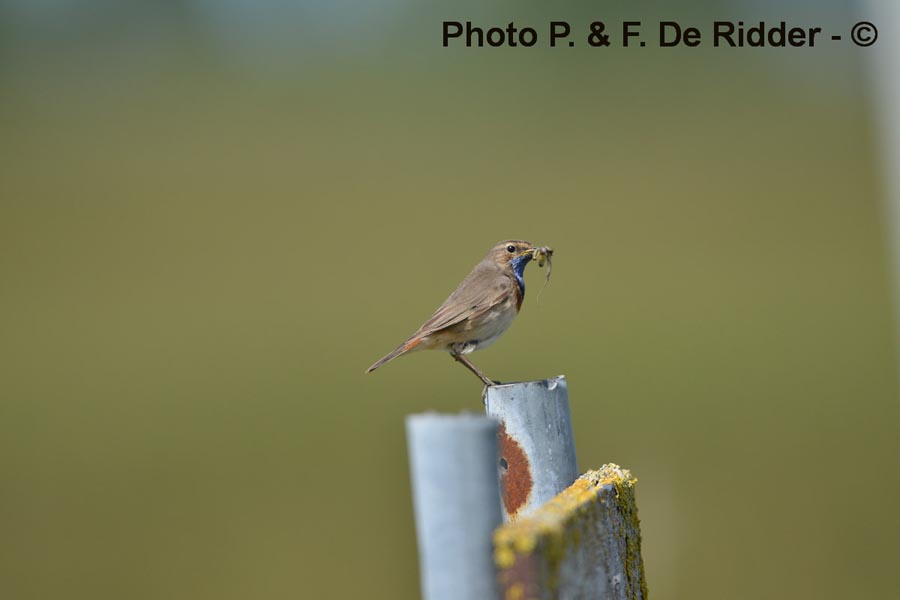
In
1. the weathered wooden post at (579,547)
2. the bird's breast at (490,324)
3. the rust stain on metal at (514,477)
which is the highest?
the bird's breast at (490,324)

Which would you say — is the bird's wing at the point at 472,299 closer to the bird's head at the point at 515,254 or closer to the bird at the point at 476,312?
the bird at the point at 476,312

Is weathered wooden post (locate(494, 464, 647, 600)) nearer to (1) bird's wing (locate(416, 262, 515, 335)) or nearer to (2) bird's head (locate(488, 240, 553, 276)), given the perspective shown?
(1) bird's wing (locate(416, 262, 515, 335))

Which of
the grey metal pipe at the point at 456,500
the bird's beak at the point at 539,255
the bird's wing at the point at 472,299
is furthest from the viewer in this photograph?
the bird's beak at the point at 539,255

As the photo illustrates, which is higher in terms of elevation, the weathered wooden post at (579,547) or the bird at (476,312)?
the bird at (476,312)

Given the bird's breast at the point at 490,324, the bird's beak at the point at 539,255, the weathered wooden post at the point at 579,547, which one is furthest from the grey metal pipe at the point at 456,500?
the bird's beak at the point at 539,255

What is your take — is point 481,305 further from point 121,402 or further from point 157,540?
point 121,402

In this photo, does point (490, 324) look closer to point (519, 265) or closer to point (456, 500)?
point (519, 265)

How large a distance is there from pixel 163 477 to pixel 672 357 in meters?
6.08

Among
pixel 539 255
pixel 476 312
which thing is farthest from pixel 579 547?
pixel 539 255

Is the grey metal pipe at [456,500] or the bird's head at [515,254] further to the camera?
the bird's head at [515,254]

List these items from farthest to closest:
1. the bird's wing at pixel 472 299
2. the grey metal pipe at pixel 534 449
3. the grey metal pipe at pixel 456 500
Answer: the bird's wing at pixel 472 299
the grey metal pipe at pixel 534 449
the grey metal pipe at pixel 456 500

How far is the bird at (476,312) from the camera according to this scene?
15.8 ft

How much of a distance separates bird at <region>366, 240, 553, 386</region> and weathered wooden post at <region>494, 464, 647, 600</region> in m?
2.27

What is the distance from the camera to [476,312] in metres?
4.86
